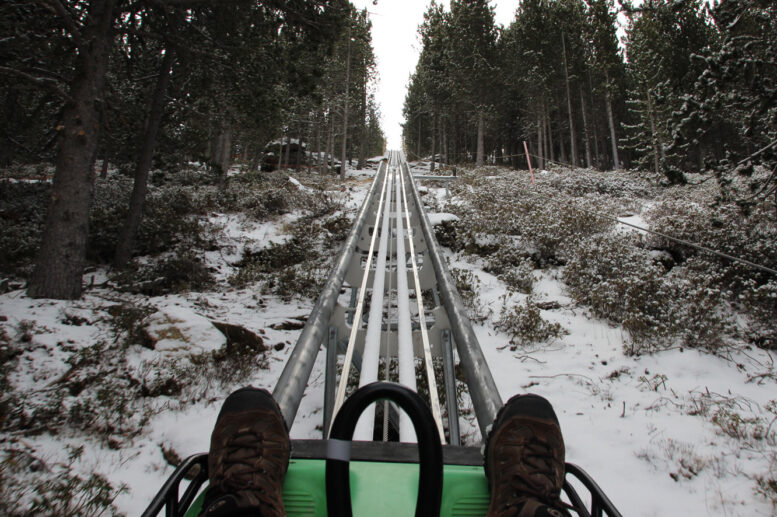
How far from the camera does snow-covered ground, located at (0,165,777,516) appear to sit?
2.72 metres

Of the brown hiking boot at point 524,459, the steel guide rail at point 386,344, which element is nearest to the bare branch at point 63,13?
the steel guide rail at point 386,344

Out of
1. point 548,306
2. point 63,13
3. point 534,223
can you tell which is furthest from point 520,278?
point 63,13

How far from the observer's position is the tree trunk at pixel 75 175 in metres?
5.52

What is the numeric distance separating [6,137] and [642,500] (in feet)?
35.7

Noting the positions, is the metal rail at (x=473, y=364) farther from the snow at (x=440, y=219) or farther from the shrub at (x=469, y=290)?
the snow at (x=440, y=219)

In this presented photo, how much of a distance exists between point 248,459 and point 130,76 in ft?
30.8

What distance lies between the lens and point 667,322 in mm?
4879

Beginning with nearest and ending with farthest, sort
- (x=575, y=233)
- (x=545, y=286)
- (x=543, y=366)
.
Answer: (x=543, y=366)
(x=545, y=286)
(x=575, y=233)

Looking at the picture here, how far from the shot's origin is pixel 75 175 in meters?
5.71

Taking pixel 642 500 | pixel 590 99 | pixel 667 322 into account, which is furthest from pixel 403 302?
pixel 590 99

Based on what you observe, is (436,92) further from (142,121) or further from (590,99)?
(142,121)

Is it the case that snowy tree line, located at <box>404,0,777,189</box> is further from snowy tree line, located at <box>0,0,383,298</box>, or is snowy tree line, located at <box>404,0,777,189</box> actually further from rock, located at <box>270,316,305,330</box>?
rock, located at <box>270,316,305,330</box>

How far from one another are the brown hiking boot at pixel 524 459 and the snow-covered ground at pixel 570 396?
1660 millimetres

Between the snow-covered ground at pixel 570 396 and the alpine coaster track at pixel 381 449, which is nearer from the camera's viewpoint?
the alpine coaster track at pixel 381 449
